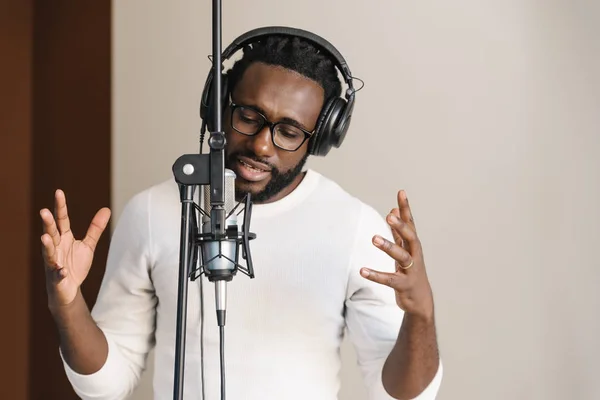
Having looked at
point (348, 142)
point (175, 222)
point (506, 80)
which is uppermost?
point (506, 80)

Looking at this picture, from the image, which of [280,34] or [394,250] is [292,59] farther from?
[394,250]

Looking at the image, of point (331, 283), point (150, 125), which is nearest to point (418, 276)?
point (331, 283)

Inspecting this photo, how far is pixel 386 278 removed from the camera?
1.28m

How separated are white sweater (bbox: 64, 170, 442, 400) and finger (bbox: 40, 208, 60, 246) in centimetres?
39

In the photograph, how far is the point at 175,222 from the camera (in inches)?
68.5

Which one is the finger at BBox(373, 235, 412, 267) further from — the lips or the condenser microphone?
the lips

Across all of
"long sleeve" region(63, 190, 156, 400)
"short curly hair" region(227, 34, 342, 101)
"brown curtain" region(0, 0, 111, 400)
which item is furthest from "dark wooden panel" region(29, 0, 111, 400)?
"short curly hair" region(227, 34, 342, 101)

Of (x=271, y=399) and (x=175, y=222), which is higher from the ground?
(x=175, y=222)

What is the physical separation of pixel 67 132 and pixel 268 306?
1.37 metres

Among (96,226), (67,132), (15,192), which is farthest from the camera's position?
(15,192)

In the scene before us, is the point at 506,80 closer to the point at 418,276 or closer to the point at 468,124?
the point at 468,124

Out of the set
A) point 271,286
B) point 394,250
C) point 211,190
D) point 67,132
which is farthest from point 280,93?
point 67,132

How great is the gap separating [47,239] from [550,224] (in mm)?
1301

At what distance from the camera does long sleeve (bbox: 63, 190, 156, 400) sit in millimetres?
1718
